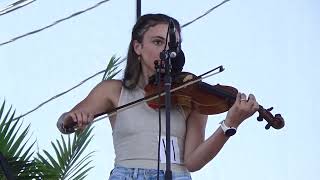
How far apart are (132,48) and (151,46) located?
151mm

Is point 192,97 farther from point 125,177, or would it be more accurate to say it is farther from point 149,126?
point 125,177

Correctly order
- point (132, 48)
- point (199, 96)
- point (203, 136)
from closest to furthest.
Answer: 1. point (203, 136)
2. point (199, 96)
3. point (132, 48)

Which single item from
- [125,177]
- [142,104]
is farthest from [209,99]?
[125,177]

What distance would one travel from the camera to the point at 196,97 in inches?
133

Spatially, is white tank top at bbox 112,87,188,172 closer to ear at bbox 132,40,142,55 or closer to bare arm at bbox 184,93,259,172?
bare arm at bbox 184,93,259,172

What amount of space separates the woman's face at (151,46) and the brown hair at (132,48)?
0.03 metres

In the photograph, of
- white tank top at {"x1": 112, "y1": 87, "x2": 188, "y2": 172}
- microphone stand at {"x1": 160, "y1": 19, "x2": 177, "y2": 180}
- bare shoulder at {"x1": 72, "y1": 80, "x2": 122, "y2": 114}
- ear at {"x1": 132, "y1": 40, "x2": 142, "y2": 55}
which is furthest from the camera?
ear at {"x1": 132, "y1": 40, "x2": 142, "y2": 55}

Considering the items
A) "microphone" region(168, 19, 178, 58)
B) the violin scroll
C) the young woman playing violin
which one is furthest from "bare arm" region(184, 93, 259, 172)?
"microphone" region(168, 19, 178, 58)

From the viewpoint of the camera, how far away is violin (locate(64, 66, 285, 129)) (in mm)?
3230

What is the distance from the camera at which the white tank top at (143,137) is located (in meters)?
3.15

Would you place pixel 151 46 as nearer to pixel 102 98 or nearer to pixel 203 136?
pixel 102 98

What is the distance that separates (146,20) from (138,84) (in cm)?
30

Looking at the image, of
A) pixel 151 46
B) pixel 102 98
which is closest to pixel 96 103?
pixel 102 98

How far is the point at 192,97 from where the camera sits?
3375 mm
